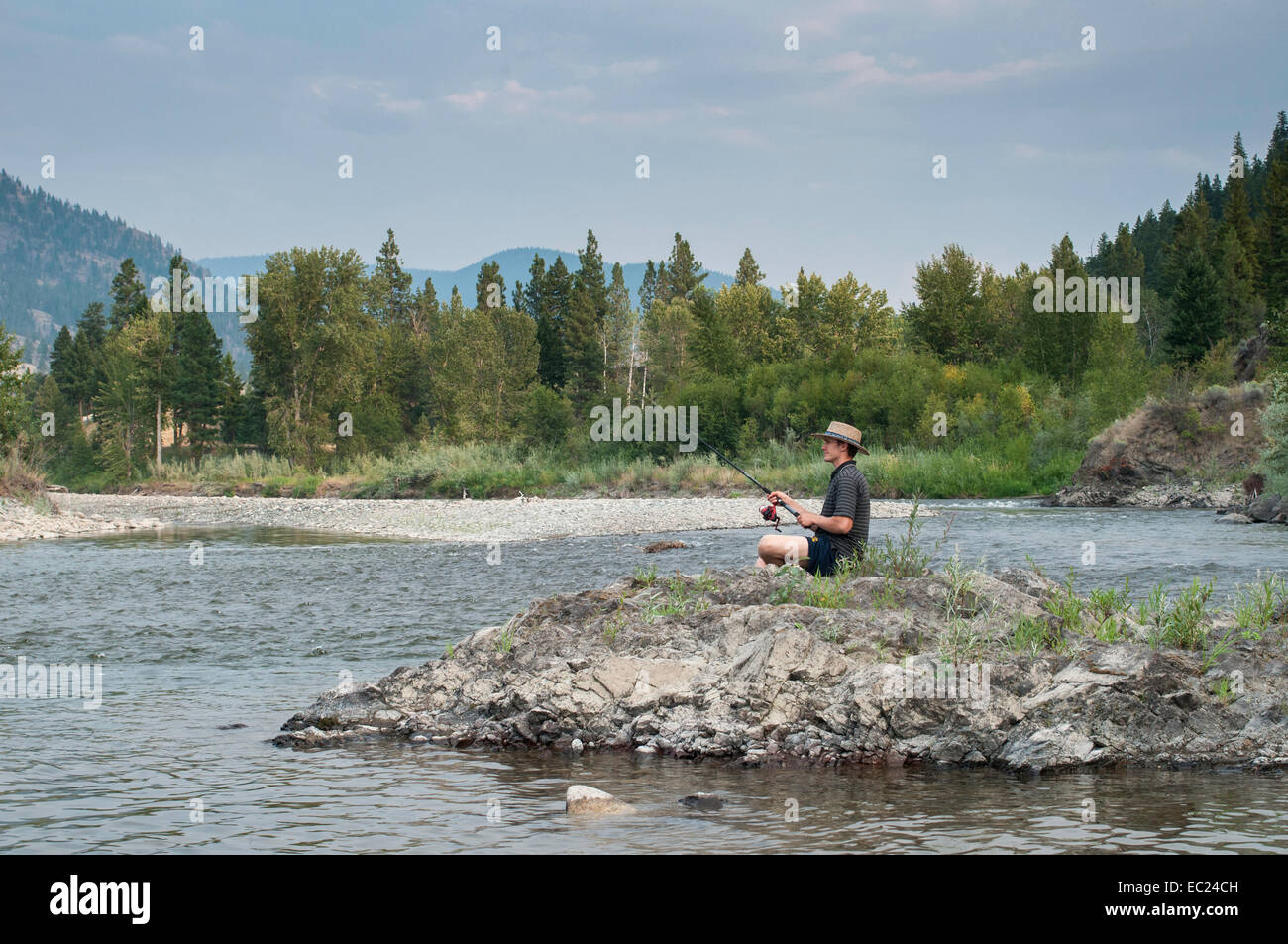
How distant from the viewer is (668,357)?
266 ft

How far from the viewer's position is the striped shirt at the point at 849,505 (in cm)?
1019

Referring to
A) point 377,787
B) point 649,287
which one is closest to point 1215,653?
point 377,787

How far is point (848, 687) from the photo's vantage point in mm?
7723

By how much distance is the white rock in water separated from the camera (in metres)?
6.19

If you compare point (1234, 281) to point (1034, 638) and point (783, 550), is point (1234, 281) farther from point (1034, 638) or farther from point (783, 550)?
point (1034, 638)

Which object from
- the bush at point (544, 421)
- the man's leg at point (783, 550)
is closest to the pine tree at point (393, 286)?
the bush at point (544, 421)

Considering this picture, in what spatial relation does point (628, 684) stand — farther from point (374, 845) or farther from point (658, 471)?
point (658, 471)

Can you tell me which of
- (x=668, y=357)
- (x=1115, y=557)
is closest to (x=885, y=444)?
(x=668, y=357)

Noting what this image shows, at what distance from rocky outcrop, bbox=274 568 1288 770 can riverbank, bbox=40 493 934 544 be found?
17275 millimetres

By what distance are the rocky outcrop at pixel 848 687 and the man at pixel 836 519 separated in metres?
0.82

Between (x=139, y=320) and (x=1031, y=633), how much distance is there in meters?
79.4

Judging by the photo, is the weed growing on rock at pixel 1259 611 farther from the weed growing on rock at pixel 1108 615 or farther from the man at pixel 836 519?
the man at pixel 836 519

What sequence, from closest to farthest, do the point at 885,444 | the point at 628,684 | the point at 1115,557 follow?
the point at 628,684 < the point at 1115,557 < the point at 885,444
